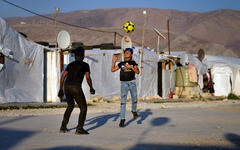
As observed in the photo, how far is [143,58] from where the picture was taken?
70.6 feet

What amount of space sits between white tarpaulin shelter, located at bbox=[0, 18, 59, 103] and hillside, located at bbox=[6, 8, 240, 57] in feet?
211

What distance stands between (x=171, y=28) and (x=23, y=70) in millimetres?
141860

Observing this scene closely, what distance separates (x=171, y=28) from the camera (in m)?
155

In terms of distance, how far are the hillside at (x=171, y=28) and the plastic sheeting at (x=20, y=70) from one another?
65.0m

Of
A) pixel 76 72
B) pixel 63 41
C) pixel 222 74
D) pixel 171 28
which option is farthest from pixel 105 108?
pixel 171 28

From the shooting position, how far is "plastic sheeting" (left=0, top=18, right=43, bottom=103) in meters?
16.2

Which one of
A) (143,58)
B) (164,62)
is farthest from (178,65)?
(143,58)

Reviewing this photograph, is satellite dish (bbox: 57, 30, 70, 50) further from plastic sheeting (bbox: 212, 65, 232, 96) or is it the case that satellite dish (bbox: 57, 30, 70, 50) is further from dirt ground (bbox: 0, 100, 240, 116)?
plastic sheeting (bbox: 212, 65, 232, 96)

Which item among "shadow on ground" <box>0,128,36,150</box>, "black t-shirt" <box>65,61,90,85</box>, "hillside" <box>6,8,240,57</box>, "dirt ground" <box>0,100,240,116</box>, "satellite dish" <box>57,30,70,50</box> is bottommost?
"dirt ground" <box>0,100,240,116</box>

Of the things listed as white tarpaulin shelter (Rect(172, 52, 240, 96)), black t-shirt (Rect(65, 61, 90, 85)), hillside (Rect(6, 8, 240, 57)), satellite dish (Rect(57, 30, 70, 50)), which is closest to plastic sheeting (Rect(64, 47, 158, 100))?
satellite dish (Rect(57, 30, 70, 50))

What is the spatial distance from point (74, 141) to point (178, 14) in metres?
174

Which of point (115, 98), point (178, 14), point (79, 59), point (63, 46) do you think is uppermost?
point (178, 14)

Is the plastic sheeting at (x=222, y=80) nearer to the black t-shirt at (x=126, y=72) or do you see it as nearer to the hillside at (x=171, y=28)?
the black t-shirt at (x=126, y=72)

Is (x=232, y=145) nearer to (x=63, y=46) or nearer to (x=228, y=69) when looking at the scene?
(x=63, y=46)
